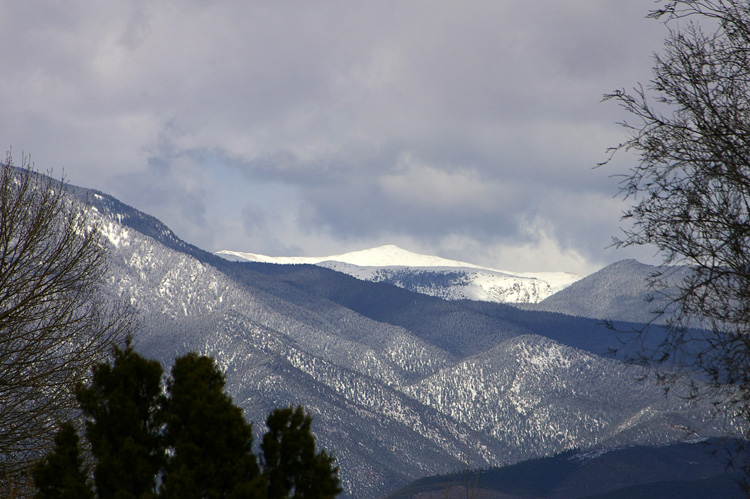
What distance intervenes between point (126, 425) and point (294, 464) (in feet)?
8.54

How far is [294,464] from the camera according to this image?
41.5ft

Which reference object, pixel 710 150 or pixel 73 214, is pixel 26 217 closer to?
pixel 73 214

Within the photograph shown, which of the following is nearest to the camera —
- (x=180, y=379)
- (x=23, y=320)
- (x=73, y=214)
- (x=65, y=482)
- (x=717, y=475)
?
(x=65, y=482)

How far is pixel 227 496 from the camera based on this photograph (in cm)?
1133

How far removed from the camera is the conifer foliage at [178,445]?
37.6 feet

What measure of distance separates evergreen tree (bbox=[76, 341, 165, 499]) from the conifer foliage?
0.05ft

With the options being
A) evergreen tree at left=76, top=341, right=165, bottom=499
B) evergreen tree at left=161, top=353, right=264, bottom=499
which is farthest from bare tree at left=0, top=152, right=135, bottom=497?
evergreen tree at left=161, top=353, right=264, bottom=499

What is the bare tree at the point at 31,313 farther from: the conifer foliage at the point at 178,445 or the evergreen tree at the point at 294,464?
the evergreen tree at the point at 294,464

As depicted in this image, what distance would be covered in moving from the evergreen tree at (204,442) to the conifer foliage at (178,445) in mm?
14

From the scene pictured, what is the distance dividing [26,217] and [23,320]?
275 centimetres

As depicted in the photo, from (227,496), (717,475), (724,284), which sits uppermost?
(724,284)

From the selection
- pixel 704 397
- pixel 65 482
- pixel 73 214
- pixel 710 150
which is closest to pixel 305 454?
pixel 65 482

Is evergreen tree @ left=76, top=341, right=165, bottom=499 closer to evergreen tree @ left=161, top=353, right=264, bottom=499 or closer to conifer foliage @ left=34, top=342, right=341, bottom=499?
conifer foliage @ left=34, top=342, right=341, bottom=499

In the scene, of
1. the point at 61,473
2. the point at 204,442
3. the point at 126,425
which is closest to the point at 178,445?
the point at 204,442
